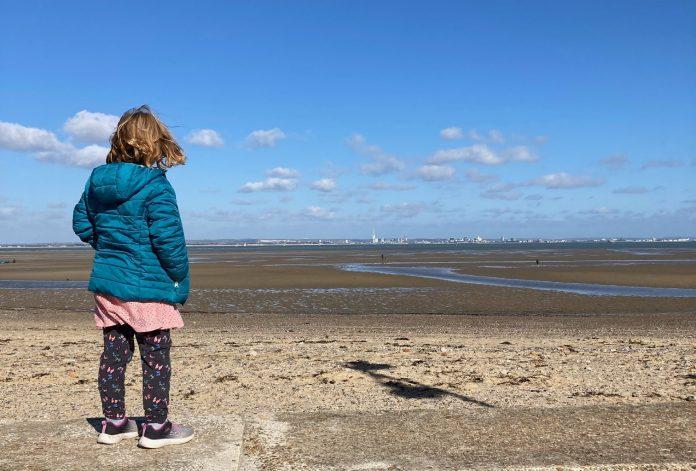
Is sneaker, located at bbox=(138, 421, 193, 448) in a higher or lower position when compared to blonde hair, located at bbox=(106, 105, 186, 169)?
lower

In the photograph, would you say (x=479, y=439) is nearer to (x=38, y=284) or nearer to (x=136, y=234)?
(x=136, y=234)

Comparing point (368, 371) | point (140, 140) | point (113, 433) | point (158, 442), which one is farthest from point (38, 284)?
point (140, 140)

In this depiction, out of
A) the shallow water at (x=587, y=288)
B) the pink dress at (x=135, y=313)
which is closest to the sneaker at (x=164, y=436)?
the pink dress at (x=135, y=313)

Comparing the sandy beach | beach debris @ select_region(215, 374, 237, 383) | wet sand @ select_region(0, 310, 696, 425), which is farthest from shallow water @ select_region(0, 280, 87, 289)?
beach debris @ select_region(215, 374, 237, 383)

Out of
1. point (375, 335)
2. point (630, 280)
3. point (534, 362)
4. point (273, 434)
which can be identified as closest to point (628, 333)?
point (375, 335)

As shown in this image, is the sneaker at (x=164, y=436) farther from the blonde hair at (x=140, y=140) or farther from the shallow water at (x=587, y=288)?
the shallow water at (x=587, y=288)

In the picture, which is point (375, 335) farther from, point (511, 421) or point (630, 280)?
point (630, 280)

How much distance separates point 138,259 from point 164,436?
1.13 meters

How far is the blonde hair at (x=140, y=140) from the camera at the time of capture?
3674 millimetres

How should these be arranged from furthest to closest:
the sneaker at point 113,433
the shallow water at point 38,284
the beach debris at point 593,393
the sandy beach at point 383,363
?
the shallow water at point 38,284
the beach debris at point 593,393
the sandy beach at point 383,363
the sneaker at point 113,433

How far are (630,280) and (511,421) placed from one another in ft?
98.9

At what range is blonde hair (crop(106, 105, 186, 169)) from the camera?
12.1 feet

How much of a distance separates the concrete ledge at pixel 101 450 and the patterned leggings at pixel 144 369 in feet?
0.75

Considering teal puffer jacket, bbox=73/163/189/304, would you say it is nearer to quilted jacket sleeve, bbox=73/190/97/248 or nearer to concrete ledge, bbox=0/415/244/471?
quilted jacket sleeve, bbox=73/190/97/248
